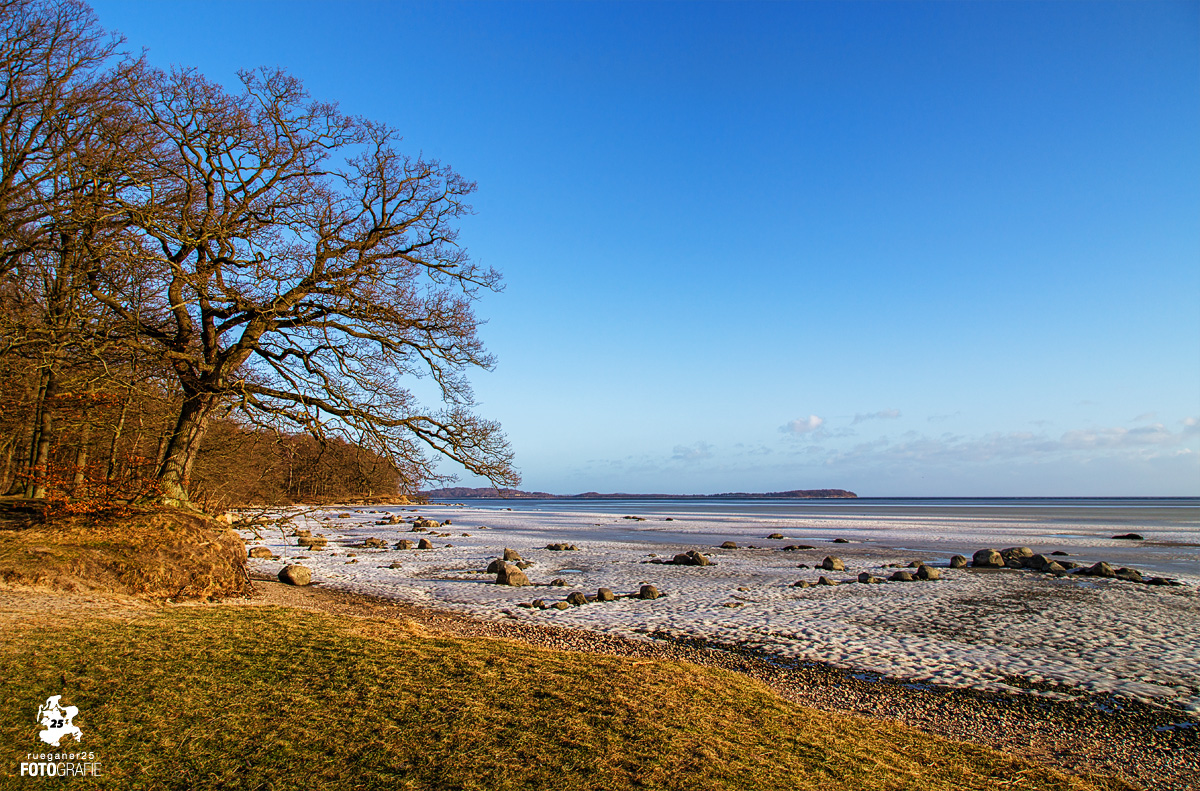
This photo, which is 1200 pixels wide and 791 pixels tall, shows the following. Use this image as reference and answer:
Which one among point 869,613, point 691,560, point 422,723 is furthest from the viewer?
point 691,560

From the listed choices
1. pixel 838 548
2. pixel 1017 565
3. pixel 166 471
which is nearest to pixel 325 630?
pixel 166 471

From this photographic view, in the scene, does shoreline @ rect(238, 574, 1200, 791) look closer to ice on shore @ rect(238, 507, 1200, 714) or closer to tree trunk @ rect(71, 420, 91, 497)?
ice on shore @ rect(238, 507, 1200, 714)

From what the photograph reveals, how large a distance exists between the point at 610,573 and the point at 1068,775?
16446 mm

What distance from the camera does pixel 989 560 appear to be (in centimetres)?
2569

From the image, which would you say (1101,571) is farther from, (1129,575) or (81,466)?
(81,466)

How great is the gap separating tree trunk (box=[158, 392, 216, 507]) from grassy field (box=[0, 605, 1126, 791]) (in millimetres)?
5902

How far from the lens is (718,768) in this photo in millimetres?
5348

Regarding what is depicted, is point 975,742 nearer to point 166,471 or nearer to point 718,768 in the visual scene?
point 718,768

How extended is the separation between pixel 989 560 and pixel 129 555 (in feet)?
97.1

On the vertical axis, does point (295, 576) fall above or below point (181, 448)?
below

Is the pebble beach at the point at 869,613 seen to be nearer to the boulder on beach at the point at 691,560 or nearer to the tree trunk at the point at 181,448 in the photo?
the boulder on beach at the point at 691,560

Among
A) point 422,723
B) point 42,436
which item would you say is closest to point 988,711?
point 422,723

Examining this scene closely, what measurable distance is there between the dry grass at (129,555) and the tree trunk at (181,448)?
477 millimetres

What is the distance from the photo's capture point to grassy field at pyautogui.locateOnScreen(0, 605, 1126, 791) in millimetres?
5043
